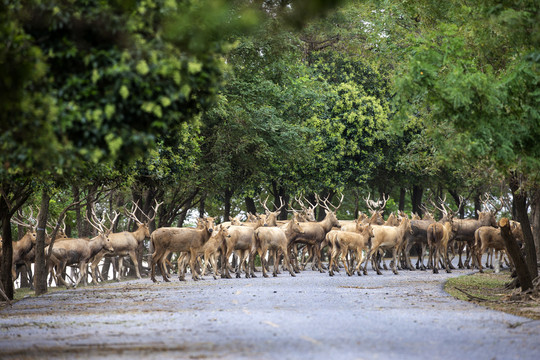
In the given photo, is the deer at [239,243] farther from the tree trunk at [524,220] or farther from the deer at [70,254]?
the tree trunk at [524,220]

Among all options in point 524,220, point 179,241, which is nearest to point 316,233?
point 179,241

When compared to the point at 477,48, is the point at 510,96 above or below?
below

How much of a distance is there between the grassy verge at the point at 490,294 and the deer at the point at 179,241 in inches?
368

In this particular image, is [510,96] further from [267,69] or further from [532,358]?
[267,69]

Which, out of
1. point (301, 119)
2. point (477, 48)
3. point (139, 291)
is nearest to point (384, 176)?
point (301, 119)

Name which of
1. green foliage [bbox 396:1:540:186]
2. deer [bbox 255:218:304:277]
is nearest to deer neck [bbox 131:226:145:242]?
deer [bbox 255:218:304:277]

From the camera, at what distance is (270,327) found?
12.7 m

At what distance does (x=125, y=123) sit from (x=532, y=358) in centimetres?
543

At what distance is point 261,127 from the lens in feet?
125

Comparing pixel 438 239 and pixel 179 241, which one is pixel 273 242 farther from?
pixel 438 239

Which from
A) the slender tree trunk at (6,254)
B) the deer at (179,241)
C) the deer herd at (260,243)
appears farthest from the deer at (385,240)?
the slender tree trunk at (6,254)

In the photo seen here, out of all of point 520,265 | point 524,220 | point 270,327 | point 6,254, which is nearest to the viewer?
point 270,327

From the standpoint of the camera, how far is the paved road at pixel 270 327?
33.2 ft

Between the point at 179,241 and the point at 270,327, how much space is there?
60.4ft
